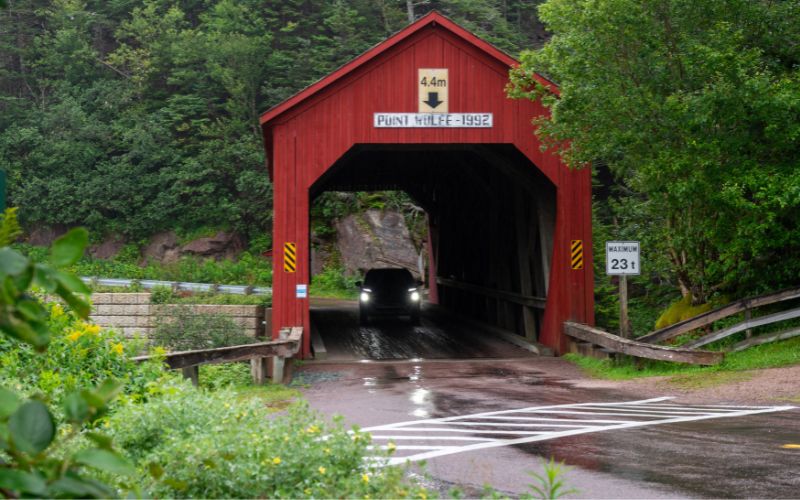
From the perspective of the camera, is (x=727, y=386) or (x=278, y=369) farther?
(x=278, y=369)

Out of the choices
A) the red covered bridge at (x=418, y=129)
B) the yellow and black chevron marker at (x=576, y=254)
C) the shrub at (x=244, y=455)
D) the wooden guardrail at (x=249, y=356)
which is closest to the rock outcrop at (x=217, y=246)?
the red covered bridge at (x=418, y=129)

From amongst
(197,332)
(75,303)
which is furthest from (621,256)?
(75,303)

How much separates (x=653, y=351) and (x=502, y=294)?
9549mm

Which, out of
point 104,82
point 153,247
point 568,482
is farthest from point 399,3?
point 568,482

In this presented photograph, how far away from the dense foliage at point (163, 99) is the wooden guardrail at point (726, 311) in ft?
101

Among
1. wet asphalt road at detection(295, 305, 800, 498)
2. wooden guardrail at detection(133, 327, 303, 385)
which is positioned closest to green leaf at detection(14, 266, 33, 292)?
wet asphalt road at detection(295, 305, 800, 498)

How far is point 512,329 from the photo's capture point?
25484 mm

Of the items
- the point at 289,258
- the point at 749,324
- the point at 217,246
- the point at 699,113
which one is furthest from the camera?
the point at 217,246

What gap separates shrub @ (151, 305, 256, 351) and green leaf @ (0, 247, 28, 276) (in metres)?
21.2

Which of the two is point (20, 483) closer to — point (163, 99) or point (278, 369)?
point (278, 369)

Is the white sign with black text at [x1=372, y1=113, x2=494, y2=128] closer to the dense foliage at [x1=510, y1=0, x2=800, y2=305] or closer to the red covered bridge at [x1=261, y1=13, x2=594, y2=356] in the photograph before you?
the red covered bridge at [x1=261, y1=13, x2=594, y2=356]

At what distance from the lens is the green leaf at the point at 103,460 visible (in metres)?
1.74

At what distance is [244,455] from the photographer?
5.34 meters

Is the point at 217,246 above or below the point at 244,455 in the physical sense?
above
